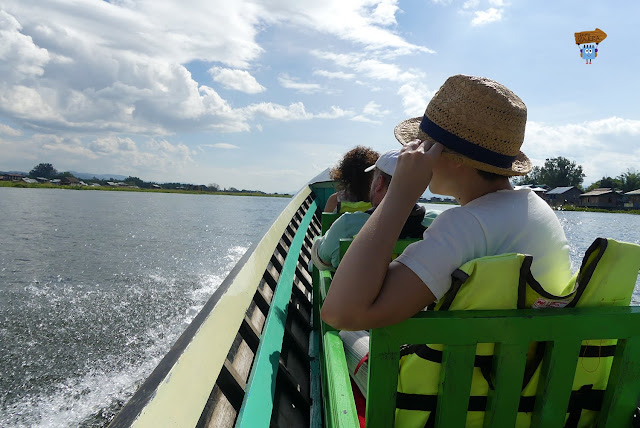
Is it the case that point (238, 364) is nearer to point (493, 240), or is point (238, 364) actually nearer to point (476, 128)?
point (493, 240)

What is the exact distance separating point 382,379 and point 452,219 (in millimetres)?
449

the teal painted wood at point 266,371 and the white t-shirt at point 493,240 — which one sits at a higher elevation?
the white t-shirt at point 493,240

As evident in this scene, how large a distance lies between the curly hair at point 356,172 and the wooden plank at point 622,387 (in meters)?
2.97

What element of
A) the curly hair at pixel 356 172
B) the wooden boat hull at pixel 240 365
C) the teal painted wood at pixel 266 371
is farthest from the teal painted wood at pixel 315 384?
the curly hair at pixel 356 172

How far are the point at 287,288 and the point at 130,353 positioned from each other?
11.4 feet

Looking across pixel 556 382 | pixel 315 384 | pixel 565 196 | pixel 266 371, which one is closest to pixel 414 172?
pixel 556 382

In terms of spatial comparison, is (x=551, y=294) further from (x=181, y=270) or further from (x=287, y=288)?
(x=181, y=270)

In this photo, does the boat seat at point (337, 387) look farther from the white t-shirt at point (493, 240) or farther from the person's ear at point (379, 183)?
the person's ear at point (379, 183)

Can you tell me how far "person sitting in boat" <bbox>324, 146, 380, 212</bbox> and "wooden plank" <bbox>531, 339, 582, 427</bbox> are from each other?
2813 millimetres

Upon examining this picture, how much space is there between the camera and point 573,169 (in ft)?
286

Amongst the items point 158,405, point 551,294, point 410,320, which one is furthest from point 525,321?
point 158,405

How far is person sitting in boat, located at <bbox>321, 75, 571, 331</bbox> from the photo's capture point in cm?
109

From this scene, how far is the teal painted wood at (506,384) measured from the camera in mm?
1107

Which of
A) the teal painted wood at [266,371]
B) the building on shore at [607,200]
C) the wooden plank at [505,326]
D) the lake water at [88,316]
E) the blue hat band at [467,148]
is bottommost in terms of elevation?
the lake water at [88,316]
